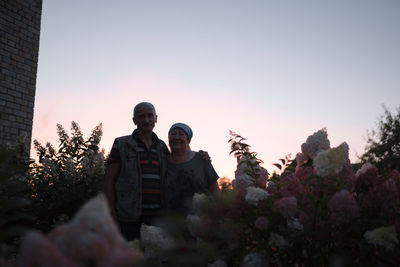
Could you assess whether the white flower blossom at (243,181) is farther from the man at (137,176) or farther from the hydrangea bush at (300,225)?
the man at (137,176)

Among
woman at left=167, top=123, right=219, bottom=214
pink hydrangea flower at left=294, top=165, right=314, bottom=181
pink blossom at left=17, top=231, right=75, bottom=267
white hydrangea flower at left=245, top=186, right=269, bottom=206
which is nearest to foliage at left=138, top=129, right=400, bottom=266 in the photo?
white hydrangea flower at left=245, top=186, right=269, bottom=206

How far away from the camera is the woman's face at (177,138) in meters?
3.98

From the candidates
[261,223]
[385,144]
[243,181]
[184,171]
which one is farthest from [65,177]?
[385,144]

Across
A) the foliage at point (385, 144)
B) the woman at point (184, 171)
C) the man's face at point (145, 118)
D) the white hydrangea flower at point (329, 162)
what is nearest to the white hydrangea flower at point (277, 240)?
the white hydrangea flower at point (329, 162)

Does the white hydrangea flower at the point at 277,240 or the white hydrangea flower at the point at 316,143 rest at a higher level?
the white hydrangea flower at the point at 316,143

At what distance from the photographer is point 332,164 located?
173cm

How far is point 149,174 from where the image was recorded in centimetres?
399

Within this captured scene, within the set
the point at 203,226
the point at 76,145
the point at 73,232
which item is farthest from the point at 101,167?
the point at 73,232

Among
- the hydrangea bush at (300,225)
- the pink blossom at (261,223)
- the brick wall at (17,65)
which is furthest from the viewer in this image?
the brick wall at (17,65)

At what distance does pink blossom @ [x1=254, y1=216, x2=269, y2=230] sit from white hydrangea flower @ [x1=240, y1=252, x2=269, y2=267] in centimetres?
13

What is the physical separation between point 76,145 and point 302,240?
18.9 feet

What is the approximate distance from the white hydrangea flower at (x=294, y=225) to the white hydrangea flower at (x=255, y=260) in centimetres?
19

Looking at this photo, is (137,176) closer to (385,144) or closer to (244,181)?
(244,181)

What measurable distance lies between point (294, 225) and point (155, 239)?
0.71 metres
